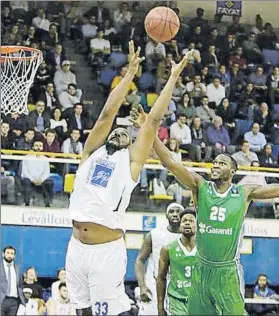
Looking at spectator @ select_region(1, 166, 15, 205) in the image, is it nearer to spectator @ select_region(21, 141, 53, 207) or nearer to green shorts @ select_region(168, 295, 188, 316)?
spectator @ select_region(21, 141, 53, 207)

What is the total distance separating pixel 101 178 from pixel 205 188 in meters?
0.85

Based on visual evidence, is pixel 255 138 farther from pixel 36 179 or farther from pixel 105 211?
pixel 105 211

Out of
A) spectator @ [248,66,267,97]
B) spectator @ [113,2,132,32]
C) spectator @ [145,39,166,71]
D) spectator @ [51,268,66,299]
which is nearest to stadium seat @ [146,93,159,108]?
spectator @ [145,39,166,71]

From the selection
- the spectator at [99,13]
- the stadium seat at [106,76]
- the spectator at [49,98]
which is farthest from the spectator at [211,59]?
the spectator at [49,98]

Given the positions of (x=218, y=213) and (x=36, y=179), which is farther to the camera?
(x=36, y=179)

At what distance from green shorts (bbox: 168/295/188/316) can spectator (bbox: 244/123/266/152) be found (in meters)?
4.62

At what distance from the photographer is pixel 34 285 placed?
9672 mm

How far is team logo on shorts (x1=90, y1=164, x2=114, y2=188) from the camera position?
20.2 feet

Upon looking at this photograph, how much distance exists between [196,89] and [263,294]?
Answer: 12.2ft

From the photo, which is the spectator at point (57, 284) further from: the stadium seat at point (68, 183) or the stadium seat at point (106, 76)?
the stadium seat at point (106, 76)

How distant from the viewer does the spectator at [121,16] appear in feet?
43.1

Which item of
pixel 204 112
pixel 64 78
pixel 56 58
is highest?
pixel 56 58

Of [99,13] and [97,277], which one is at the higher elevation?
[99,13]

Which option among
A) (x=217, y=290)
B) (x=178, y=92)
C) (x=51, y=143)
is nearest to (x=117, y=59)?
(x=178, y=92)
